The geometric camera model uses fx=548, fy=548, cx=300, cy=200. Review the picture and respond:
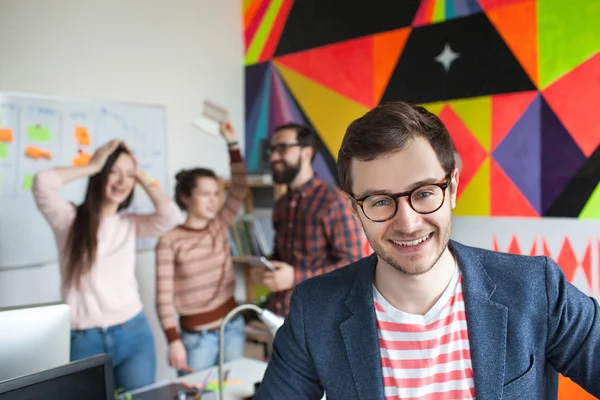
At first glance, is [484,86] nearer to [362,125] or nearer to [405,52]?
[405,52]

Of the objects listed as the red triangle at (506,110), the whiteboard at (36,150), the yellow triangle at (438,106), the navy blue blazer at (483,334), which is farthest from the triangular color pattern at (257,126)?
the navy blue blazer at (483,334)

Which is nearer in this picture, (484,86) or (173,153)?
(484,86)

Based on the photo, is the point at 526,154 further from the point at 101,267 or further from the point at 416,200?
the point at 101,267

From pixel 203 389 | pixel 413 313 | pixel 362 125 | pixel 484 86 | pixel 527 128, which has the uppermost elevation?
pixel 484 86

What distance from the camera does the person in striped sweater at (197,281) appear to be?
285 centimetres

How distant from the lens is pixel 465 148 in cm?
291

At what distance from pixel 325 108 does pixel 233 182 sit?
0.81 meters

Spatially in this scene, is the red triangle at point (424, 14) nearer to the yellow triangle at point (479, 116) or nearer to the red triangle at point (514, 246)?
the yellow triangle at point (479, 116)

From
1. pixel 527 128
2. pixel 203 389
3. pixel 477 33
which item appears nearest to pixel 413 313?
pixel 203 389

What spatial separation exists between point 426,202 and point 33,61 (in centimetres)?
264

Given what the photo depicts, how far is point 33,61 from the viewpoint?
299 centimetres

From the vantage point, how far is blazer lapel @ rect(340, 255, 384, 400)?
3.86 feet

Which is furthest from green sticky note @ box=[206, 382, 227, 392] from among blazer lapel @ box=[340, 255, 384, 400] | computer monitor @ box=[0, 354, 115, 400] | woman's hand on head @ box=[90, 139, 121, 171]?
woman's hand on head @ box=[90, 139, 121, 171]

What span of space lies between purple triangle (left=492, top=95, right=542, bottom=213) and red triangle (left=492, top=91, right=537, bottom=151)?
0.07 ft
